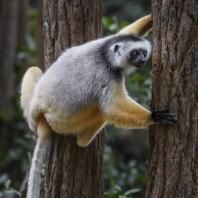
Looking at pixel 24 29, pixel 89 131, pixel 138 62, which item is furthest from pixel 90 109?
pixel 24 29

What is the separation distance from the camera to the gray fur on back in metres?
5.18

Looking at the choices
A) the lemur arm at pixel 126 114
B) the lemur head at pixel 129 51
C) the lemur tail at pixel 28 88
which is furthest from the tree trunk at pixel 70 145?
the lemur arm at pixel 126 114

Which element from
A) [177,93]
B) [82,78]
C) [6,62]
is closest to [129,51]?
[82,78]

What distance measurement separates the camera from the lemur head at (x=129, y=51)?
5.19 m

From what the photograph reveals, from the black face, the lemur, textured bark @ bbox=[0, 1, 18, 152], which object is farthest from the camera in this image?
textured bark @ bbox=[0, 1, 18, 152]

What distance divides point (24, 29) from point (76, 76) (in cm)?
888

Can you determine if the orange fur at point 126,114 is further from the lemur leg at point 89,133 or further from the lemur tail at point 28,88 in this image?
the lemur tail at point 28,88

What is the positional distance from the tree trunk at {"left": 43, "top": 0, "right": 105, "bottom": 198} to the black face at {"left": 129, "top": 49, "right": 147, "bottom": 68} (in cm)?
93

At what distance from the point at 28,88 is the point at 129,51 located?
1.57m

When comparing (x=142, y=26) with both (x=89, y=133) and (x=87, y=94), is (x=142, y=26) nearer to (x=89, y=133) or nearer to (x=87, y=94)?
(x=87, y=94)

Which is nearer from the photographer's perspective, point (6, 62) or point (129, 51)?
point (129, 51)

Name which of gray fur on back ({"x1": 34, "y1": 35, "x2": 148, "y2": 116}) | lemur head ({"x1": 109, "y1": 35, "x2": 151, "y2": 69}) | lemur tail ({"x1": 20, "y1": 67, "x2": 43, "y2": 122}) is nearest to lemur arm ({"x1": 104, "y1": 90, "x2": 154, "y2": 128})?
gray fur on back ({"x1": 34, "y1": 35, "x2": 148, "y2": 116})

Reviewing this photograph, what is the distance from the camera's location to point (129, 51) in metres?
5.20

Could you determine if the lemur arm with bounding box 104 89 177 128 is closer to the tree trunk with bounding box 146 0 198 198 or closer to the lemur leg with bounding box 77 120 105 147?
the tree trunk with bounding box 146 0 198 198
